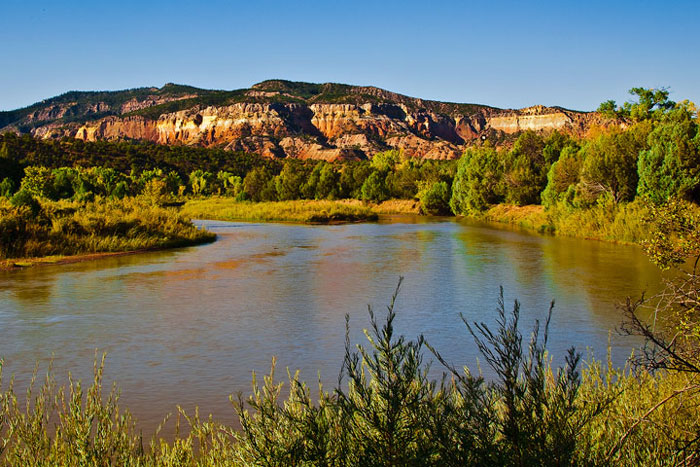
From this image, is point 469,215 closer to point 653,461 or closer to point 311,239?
point 311,239

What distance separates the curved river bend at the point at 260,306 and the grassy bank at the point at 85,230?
5.47 feet

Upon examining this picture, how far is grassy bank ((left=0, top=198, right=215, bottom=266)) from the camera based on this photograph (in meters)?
21.6

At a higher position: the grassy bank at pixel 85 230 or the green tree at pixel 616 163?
the green tree at pixel 616 163

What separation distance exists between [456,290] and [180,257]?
12.1 meters

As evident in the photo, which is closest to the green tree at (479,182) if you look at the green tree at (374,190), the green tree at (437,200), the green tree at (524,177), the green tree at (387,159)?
the green tree at (524,177)

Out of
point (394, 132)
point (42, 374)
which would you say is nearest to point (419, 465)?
point (42, 374)

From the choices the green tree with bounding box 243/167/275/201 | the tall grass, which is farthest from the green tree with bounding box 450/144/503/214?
the tall grass

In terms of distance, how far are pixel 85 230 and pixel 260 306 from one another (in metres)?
13.4

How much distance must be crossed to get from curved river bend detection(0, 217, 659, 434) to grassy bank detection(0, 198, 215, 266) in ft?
5.47

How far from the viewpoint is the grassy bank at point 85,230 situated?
21562mm

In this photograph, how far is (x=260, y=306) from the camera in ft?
47.7

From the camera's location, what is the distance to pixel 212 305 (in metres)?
14.6

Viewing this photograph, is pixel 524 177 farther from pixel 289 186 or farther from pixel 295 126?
pixel 295 126

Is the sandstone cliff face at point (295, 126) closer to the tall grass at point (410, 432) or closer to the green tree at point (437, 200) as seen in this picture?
the green tree at point (437, 200)
